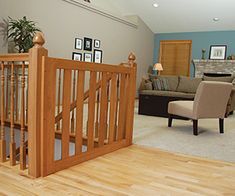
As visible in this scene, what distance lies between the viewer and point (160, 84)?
5.82m

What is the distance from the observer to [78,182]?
2.00m

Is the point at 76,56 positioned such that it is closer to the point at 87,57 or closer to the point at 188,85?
the point at 87,57

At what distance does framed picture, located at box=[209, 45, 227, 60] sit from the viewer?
29.8 ft

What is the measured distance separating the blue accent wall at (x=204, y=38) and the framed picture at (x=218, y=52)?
0.33 feet

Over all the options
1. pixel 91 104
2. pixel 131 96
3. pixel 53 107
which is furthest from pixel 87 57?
pixel 53 107

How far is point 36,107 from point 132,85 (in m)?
1.31

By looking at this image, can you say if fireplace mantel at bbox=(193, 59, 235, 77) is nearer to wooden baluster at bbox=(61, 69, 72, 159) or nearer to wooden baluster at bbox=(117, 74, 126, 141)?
wooden baluster at bbox=(117, 74, 126, 141)

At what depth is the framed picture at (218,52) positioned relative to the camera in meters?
9.09

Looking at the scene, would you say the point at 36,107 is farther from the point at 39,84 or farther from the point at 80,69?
the point at 80,69

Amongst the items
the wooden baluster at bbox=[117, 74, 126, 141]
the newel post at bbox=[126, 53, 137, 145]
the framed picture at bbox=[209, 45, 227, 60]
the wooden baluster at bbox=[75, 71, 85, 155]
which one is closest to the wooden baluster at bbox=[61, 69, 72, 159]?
the wooden baluster at bbox=[75, 71, 85, 155]

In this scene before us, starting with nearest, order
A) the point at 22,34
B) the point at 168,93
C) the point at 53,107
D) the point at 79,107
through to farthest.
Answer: the point at 53,107
the point at 79,107
the point at 22,34
the point at 168,93

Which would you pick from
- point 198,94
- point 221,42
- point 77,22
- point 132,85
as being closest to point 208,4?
point 221,42

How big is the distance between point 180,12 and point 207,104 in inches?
220

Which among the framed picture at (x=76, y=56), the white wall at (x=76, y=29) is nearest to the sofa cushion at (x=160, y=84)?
the framed picture at (x=76, y=56)
